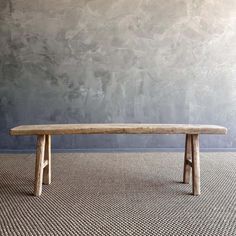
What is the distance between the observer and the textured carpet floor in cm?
194

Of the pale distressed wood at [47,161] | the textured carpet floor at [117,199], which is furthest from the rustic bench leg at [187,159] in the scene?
the pale distressed wood at [47,161]

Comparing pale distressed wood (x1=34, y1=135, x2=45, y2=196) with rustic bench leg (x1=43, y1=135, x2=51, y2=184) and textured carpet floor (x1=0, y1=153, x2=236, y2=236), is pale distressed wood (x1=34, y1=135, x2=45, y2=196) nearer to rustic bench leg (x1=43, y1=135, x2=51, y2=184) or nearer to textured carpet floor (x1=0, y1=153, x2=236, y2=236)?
textured carpet floor (x1=0, y1=153, x2=236, y2=236)

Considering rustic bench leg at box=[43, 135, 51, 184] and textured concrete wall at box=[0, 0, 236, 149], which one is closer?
rustic bench leg at box=[43, 135, 51, 184]

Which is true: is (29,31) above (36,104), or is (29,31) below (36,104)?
above

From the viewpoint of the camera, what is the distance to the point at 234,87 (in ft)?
13.6

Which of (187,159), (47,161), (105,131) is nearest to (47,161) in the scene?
(47,161)

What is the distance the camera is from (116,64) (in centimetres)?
404

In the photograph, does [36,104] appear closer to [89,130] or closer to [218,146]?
[89,130]

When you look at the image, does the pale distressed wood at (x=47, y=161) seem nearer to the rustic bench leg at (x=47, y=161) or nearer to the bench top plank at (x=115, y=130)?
the rustic bench leg at (x=47, y=161)

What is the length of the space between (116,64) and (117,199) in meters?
2.06

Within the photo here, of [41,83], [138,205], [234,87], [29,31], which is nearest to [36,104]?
[41,83]

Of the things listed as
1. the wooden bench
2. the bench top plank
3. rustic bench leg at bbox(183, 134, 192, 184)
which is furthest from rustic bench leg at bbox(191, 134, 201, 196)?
rustic bench leg at bbox(183, 134, 192, 184)

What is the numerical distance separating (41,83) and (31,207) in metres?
2.08

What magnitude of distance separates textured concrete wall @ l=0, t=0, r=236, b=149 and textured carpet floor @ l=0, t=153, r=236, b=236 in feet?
2.11
